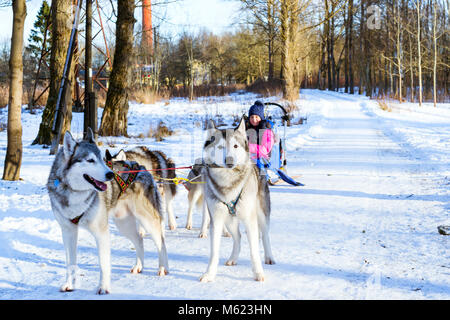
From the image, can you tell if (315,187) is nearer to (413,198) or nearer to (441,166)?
(413,198)

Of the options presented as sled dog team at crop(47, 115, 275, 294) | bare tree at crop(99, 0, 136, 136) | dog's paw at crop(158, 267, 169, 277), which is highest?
bare tree at crop(99, 0, 136, 136)

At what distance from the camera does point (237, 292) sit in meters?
3.48

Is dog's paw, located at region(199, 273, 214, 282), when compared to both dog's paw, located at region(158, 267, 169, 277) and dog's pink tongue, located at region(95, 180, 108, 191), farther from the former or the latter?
dog's pink tongue, located at region(95, 180, 108, 191)

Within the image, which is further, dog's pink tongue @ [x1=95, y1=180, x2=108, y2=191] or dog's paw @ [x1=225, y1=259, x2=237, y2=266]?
dog's paw @ [x1=225, y1=259, x2=237, y2=266]

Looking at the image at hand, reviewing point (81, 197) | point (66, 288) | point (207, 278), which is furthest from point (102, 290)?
point (207, 278)

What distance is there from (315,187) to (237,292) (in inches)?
179

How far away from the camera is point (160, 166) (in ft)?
17.7

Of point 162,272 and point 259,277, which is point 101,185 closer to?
point 162,272

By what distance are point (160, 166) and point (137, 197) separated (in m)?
1.28

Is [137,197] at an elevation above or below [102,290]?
above

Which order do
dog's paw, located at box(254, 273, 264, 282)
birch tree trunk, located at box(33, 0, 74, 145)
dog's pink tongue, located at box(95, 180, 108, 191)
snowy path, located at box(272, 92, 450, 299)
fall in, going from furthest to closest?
birch tree trunk, located at box(33, 0, 74, 145), dog's paw, located at box(254, 273, 264, 282), snowy path, located at box(272, 92, 450, 299), dog's pink tongue, located at box(95, 180, 108, 191)

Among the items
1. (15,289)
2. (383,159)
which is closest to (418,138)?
(383,159)

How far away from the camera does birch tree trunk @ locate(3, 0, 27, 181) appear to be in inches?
283

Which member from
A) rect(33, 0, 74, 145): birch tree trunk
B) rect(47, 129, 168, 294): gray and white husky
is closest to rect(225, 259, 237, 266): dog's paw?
rect(47, 129, 168, 294): gray and white husky
